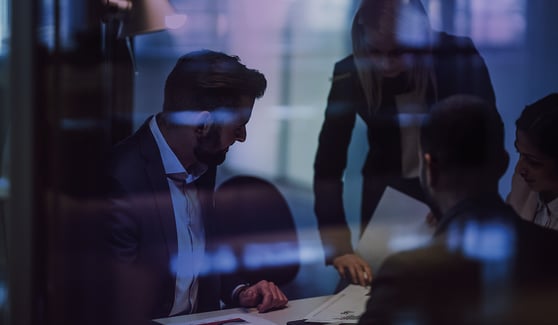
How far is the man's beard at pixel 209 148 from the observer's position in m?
2.11

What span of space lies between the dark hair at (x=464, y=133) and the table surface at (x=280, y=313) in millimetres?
619

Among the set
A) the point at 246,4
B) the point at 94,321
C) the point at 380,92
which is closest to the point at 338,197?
the point at 380,92

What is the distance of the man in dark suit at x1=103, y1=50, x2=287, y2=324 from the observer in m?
2.01

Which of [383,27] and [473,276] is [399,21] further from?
[473,276]

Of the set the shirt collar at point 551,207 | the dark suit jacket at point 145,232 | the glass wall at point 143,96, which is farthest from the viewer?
the shirt collar at point 551,207

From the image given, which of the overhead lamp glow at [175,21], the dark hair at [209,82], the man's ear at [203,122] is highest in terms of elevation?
the overhead lamp glow at [175,21]

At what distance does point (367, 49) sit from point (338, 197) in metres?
0.56

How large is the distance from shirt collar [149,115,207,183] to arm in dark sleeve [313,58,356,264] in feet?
1.72

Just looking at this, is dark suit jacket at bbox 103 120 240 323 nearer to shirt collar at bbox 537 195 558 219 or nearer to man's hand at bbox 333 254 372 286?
man's hand at bbox 333 254 372 286

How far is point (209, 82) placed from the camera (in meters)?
2.12

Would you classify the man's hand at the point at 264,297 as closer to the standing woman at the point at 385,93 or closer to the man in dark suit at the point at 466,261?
the standing woman at the point at 385,93

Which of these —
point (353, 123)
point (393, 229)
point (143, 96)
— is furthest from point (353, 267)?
point (143, 96)

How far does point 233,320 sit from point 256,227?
11.8 inches

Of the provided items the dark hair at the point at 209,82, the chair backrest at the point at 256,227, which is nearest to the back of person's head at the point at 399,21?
the dark hair at the point at 209,82
